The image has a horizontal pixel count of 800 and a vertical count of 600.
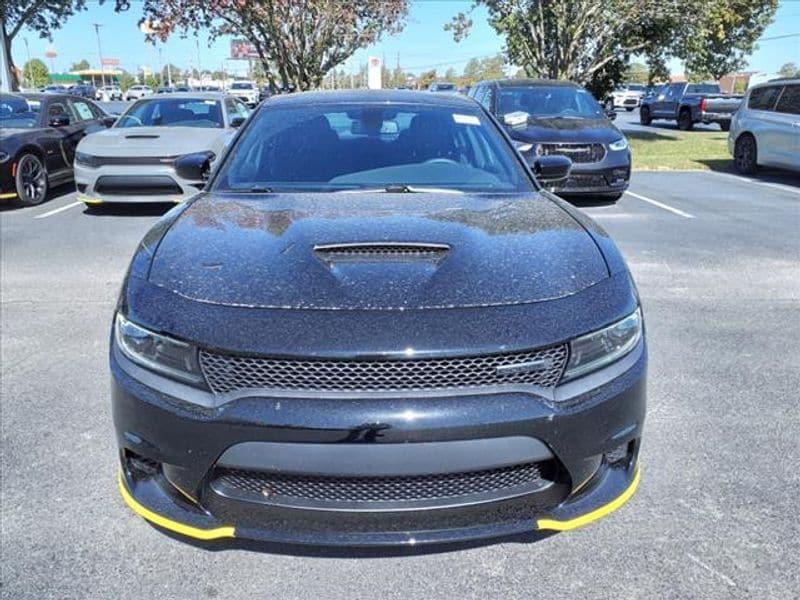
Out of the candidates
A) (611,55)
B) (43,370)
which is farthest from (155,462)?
(611,55)

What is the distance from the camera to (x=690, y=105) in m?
25.9

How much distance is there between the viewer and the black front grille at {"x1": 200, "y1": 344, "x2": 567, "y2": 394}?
1977 millimetres

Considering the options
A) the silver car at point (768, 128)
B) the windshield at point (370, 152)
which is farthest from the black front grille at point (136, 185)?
the silver car at point (768, 128)

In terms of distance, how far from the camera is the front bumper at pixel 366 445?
195 cm

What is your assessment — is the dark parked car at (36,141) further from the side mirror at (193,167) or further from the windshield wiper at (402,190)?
the windshield wiper at (402,190)

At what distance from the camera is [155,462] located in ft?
7.14

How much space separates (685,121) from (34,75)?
75.7 metres

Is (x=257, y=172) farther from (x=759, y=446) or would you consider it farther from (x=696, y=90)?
(x=696, y=90)

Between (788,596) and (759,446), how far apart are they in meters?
1.08

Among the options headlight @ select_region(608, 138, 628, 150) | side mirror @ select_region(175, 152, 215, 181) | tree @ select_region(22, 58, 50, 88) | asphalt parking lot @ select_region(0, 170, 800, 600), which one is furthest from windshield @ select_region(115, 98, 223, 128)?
tree @ select_region(22, 58, 50, 88)

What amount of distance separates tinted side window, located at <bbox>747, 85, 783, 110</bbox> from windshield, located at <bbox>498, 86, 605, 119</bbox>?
3879 mm

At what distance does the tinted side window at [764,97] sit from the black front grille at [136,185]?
1021cm

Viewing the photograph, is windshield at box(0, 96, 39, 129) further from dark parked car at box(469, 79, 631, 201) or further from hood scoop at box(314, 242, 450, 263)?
hood scoop at box(314, 242, 450, 263)

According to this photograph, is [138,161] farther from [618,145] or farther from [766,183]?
[766,183]
